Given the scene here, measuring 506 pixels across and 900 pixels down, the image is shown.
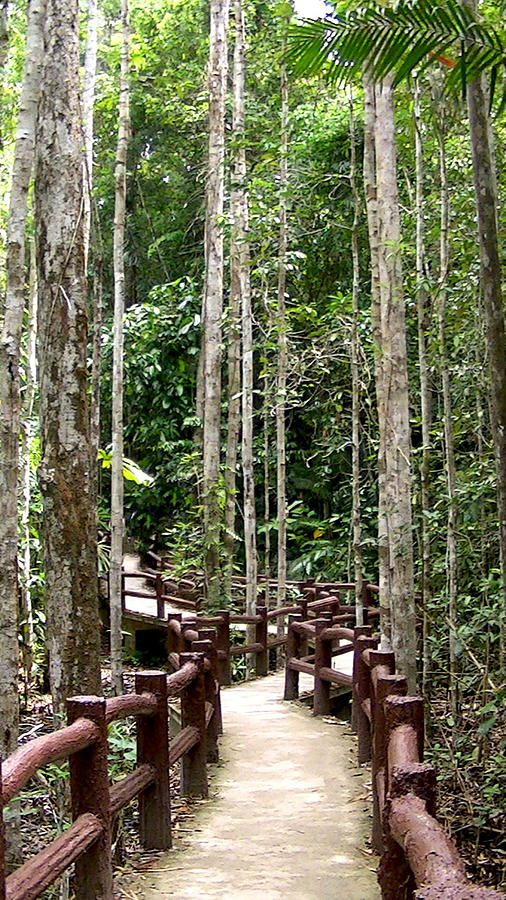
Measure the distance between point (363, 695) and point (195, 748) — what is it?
46.6 inches

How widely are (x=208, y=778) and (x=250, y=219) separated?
7806mm

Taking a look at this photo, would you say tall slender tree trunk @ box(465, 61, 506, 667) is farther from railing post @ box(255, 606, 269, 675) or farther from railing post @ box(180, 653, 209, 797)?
railing post @ box(255, 606, 269, 675)

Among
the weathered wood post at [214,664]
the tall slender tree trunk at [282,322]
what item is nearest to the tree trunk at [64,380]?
the weathered wood post at [214,664]

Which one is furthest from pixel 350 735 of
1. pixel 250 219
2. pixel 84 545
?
pixel 250 219

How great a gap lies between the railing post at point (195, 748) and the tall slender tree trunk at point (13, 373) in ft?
4.38

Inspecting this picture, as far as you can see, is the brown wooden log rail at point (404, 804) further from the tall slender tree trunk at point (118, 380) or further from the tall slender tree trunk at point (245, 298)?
the tall slender tree trunk at point (245, 298)

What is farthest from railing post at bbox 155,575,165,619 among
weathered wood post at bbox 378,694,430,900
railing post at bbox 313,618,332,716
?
weathered wood post at bbox 378,694,430,900

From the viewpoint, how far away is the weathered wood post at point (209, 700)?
718 centimetres

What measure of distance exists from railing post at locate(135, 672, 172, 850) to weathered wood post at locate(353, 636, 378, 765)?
1.65m

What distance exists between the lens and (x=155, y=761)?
17.1ft

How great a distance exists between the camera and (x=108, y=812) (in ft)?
13.4

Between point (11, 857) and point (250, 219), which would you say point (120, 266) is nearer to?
point (250, 219)

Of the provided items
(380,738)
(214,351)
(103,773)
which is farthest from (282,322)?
(103,773)

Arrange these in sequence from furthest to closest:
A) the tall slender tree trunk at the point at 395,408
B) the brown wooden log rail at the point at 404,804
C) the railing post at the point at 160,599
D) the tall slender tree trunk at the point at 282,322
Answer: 1. the railing post at the point at 160,599
2. the tall slender tree trunk at the point at 282,322
3. the tall slender tree trunk at the point at 395,408
4. the brown wooden log rail at the point at 404,804
